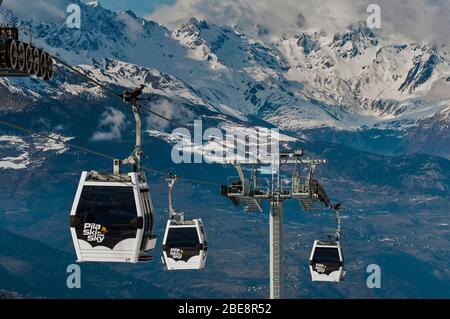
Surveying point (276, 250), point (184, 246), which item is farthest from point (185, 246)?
point (276, 250)

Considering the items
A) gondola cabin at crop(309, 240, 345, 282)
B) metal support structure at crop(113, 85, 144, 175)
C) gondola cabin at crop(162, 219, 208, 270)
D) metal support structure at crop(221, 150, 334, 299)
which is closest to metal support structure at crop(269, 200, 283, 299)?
metal support structure at crop(221, 150, 334, 299)

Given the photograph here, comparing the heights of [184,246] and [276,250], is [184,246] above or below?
above

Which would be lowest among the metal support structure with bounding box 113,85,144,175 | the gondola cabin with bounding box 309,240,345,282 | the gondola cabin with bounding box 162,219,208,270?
the gondola cabin with bounding box 309,240,345,282

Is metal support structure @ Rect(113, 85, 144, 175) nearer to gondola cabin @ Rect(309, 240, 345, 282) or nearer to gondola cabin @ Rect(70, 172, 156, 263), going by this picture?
gondola cabin @ Rect(70, 172, 156, 263)

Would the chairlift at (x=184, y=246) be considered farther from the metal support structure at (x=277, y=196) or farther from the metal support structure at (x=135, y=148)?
the metal support structure at (x=135, y=148)

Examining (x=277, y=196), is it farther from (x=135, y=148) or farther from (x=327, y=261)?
(x=135, y=148)
